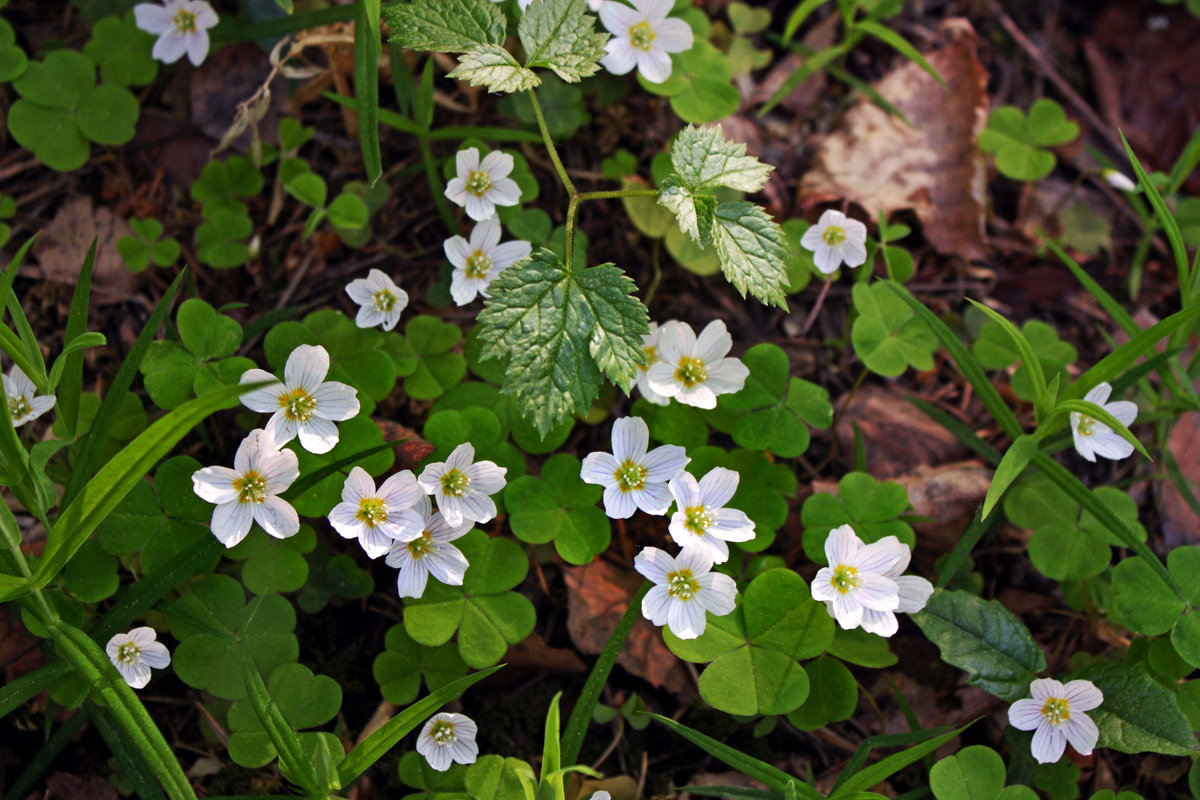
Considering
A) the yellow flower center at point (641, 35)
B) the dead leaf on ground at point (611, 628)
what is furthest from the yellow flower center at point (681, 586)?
the yellow flower center at point (641, 35)

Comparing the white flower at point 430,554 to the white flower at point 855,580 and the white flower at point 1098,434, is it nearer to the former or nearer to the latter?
the white flower at point 855,580

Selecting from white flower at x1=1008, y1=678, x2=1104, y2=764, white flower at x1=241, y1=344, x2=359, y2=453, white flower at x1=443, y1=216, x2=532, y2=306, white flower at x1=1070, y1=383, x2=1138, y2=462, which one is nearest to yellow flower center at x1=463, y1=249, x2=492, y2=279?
white flower at x1=443, y1=216, x2=532, y2=306

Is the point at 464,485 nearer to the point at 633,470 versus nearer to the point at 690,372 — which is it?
the point at 633,470

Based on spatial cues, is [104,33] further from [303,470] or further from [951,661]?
[951,661]

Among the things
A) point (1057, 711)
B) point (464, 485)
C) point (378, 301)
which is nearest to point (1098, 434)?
point (1057, 711)

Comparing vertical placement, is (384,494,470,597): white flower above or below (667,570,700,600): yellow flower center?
above

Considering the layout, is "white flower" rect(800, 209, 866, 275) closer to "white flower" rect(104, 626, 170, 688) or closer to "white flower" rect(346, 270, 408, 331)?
"white flower" rect(346, 270, 408, 331)
